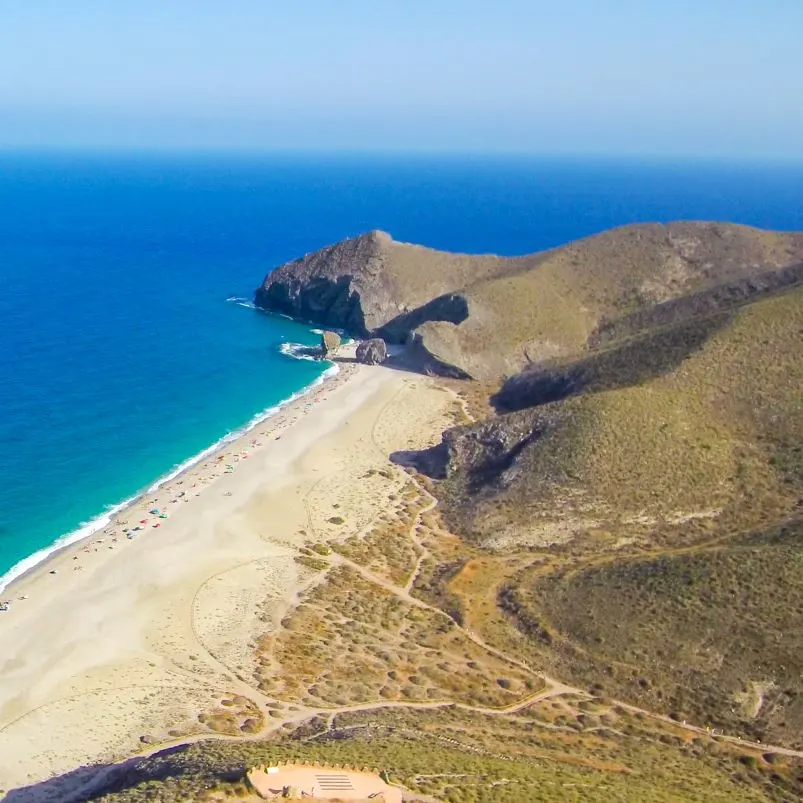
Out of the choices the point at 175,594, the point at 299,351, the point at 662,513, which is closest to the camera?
the point at 175,594

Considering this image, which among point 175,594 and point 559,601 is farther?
point 175,594

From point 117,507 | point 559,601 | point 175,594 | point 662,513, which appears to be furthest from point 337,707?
point 117,507

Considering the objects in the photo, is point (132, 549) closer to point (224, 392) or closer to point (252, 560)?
point (252, 560)

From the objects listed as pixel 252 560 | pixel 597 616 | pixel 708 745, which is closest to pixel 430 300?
pixel 252 560

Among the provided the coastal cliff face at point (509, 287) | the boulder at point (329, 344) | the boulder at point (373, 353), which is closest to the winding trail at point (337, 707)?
the coastal cliff face at point (509, 287)

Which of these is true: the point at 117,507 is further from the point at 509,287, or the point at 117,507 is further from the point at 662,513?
the point at 509,287

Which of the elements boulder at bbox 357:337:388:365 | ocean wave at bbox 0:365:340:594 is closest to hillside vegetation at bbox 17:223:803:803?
ocean wave at bbox 0:365:340:594

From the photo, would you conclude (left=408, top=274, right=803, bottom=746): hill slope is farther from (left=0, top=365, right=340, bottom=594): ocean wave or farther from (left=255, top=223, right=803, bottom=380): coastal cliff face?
(left=0, top=365, right=340, bottom=594): ocean wave
